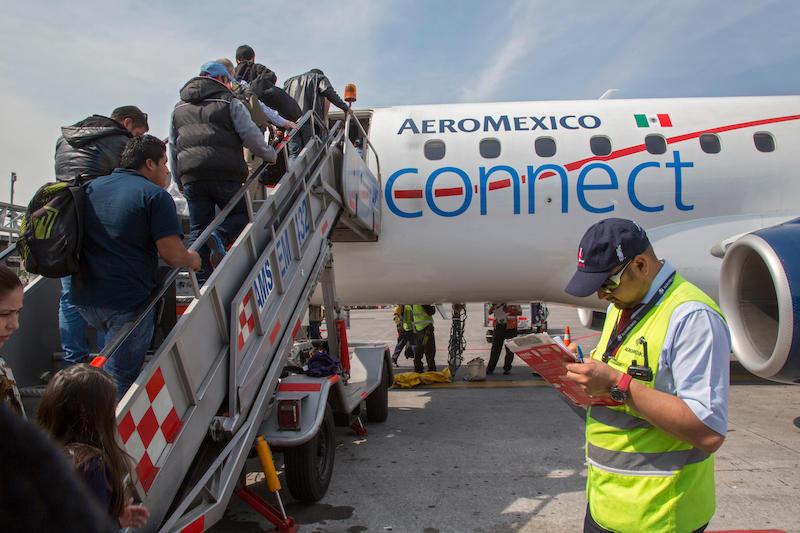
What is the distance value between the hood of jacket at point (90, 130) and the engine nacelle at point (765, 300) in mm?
4731

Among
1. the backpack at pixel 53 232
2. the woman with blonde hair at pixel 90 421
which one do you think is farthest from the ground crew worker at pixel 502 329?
the woman with blonde hair at pixel 90 421

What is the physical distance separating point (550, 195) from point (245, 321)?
183 inches

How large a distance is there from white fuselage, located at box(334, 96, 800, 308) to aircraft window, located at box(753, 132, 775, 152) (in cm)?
5

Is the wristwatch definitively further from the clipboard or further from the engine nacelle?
the engine nacelle

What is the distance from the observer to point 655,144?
280 inches

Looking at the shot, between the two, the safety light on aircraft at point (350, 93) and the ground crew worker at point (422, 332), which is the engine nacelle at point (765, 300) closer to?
the safety light on aircraft at point (350, 93)

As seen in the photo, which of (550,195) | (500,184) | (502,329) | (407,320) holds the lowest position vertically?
(502,329)

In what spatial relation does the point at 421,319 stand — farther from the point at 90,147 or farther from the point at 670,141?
the point at 90,147

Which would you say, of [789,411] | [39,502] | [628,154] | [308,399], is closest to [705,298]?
[39,502]

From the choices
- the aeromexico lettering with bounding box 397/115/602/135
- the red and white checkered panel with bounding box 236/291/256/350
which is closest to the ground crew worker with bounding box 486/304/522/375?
the aeromexico lettering with bounding box 397/115/602/135

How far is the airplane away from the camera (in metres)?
6.95

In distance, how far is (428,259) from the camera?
7.02m

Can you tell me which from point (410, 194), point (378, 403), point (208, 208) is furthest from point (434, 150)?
point (208, 208)

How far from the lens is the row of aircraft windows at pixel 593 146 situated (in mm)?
7086
